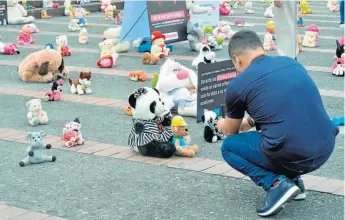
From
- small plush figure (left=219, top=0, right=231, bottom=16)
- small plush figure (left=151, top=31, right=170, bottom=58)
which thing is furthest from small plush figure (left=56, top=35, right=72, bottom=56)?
small plush figure (left=219, top=0, right=231, bottom=16)

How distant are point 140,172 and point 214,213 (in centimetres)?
116

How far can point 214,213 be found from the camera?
16.1 ft

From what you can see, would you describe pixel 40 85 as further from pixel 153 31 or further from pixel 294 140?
pixel 294 140

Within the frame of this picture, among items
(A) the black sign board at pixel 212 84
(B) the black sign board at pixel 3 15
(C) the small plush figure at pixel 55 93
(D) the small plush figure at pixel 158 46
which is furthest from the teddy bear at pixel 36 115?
(B) the black sign board at pixel 3 15

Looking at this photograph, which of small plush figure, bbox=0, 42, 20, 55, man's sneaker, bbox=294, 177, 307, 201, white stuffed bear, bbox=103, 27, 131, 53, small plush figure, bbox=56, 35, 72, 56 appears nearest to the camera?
man's sneaker, bbox=294, 177, 307, 201

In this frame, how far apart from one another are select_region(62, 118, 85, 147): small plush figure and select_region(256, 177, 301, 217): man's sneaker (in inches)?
97.0

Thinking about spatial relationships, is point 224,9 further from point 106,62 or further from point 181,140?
point 181,140

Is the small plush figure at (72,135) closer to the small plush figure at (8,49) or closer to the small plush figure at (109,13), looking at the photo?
the small plush figure at (8,49)

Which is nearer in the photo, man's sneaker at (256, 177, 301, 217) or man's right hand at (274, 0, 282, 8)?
man's sneaker at (256, 177, 301, 217)

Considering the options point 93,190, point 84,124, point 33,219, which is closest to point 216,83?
point 84,124

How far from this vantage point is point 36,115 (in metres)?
7.60

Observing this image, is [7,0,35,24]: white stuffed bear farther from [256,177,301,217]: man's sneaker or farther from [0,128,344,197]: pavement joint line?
[256,177,301,217]: man's sneaker

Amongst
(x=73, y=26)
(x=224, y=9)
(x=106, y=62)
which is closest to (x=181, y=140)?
(x=106, y=62)

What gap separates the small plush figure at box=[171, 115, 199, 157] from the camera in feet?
20.8
